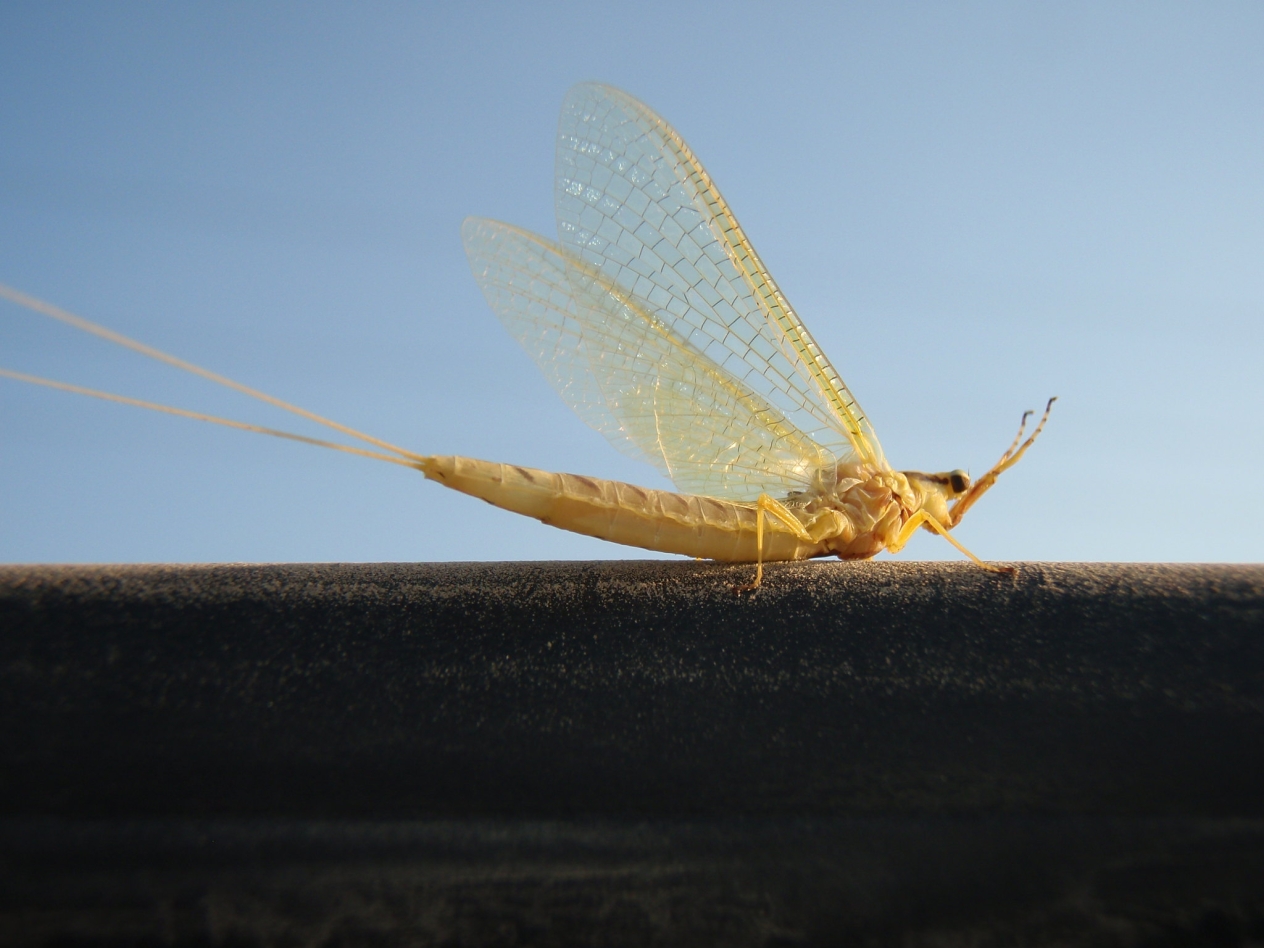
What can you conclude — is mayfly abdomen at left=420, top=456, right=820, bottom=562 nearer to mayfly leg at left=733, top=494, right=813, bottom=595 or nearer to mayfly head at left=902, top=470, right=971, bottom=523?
mayfly leg at left=733, top=494, right=813, bottom=595

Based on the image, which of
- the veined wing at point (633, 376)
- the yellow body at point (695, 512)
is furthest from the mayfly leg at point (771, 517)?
the veined wing at point (633, 376)

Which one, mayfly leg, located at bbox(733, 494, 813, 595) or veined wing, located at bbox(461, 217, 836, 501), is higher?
veined wing, located at bbox(461, 217, 836, 501)

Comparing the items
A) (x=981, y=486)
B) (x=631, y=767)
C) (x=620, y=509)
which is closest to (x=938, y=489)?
(x=981, y=486)

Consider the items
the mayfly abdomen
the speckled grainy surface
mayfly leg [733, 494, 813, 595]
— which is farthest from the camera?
mayfly leg [733, 494, 813, 595]

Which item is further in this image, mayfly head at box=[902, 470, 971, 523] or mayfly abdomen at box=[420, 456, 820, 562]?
mayfly head at box=[902, 470, 971, 523]

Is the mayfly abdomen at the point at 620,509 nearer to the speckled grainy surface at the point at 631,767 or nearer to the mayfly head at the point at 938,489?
the speckled grainy surface at the point at 631,767

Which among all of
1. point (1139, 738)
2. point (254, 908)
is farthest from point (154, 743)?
point (1139, 738)

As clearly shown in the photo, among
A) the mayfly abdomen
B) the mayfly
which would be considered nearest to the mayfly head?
the mayfly
